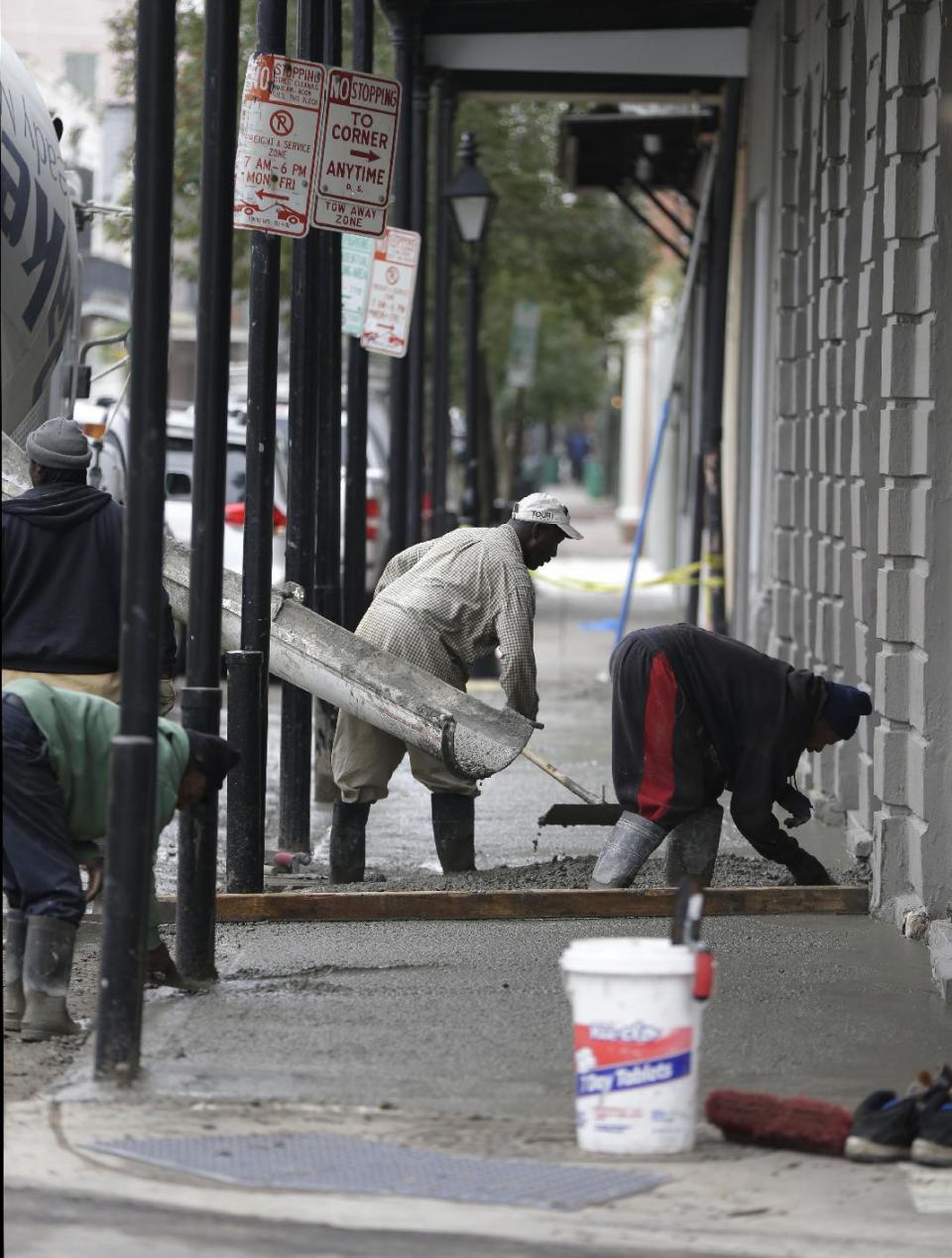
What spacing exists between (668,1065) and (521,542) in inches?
152

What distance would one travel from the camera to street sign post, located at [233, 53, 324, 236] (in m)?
8.41

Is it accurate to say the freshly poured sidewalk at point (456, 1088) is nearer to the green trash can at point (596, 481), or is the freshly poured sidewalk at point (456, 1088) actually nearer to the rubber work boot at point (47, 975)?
the rubber work boot at point (47, 975)

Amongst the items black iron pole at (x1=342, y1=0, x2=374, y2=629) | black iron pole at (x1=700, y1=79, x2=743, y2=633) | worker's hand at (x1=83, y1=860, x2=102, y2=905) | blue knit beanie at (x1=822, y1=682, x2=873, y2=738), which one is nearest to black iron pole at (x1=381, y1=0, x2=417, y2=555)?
black iron pole at (x1=342, y1=0, x2=374, y2=629)

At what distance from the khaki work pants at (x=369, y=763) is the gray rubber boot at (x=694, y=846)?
880 mm

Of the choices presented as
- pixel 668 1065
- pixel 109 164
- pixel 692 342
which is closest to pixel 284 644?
pixel 668 1065

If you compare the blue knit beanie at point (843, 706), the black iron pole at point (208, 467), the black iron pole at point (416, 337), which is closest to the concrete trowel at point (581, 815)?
the blue knit beanie at point (843, 706)

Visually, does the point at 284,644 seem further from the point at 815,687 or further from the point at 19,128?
the point at 19,128

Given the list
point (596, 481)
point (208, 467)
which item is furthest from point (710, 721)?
point (596, 481)

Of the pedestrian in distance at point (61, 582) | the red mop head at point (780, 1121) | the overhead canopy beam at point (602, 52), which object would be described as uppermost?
the overhead canopy beam at point (602, 52)

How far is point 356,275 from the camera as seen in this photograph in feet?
41.5

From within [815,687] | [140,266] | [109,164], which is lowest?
[815,687]

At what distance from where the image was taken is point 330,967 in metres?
7.35

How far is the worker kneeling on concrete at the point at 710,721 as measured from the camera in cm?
805

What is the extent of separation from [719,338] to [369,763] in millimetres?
9916
